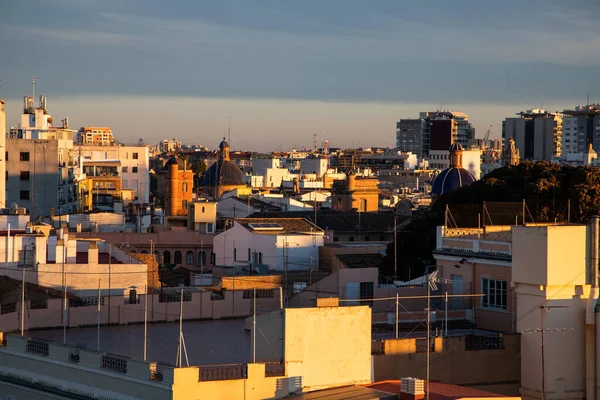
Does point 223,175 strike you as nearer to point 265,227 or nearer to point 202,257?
point 202,257

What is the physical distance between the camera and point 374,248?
45.0 meters

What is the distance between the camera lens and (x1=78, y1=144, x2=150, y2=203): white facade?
94188mm

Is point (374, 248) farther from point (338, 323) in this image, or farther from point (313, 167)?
point (313, 167)

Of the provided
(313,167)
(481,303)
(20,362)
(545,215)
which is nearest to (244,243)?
(545,215)

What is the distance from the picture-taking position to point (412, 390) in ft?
52.5

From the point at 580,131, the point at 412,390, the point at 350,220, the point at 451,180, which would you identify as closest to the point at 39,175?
the point at 350,220

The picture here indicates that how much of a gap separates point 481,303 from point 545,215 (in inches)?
429

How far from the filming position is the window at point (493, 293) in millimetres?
23969

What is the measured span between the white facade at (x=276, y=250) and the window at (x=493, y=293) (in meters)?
13.6

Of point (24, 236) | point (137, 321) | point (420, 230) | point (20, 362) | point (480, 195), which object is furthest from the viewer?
point (480, 195)

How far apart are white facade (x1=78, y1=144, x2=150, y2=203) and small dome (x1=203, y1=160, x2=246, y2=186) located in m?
4.51

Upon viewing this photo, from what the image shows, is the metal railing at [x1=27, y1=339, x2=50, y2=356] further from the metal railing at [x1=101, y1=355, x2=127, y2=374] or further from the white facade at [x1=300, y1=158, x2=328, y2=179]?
the white facade at [x1=300, y1=158, x2=328, y2=179]

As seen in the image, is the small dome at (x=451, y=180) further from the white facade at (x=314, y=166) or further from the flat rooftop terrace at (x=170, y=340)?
the white facade at (x=314, y=166)

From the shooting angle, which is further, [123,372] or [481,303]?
[481,303]
